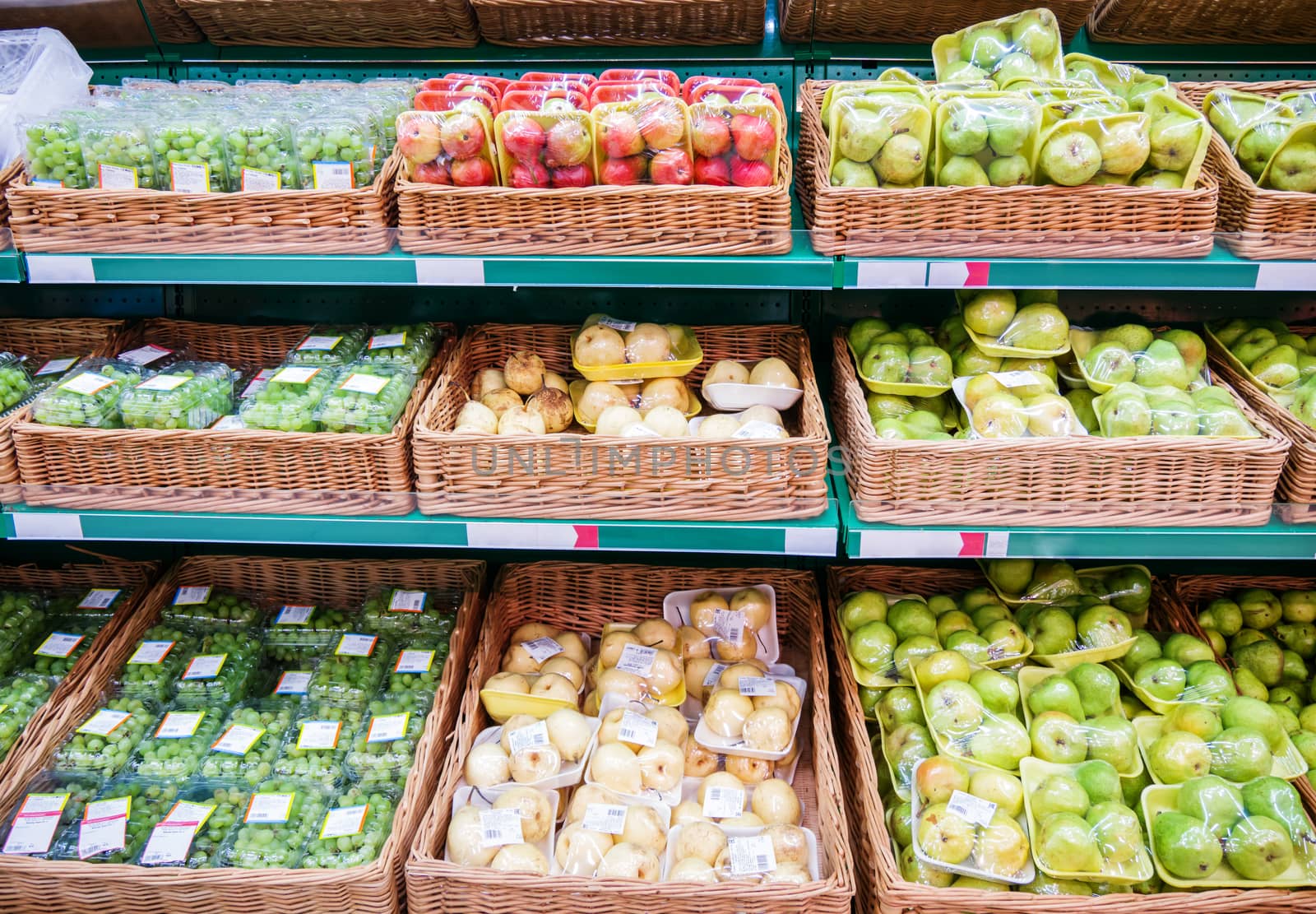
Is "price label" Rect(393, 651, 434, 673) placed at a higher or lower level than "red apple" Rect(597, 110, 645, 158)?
lower

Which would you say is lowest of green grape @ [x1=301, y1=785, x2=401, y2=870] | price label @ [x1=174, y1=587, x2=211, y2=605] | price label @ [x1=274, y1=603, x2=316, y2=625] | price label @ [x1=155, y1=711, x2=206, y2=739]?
green grape @ [x1=301, y1=785, x2=401, y2=870]

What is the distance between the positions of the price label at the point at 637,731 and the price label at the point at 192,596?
1.15 metres

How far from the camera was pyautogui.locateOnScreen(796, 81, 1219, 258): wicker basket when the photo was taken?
1.83 meters

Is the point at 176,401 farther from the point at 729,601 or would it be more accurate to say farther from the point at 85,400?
the point at 729,601

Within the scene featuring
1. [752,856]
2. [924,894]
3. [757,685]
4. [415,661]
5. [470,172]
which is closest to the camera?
[924,894]

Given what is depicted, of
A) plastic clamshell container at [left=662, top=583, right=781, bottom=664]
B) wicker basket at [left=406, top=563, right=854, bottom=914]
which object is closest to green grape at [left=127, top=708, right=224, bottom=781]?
wicker basket at [left=406, top=563, right=854, bottom=914]

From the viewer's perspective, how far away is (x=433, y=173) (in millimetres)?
1886

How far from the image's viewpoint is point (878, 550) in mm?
1857

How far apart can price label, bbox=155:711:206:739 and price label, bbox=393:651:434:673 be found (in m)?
0.42

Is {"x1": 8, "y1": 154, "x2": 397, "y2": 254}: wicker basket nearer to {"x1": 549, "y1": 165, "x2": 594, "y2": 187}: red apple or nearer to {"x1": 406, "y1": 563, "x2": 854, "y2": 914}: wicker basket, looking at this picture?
{"x1": 549, "y1": 165, "x2": 594, "y2": 187}: red apple

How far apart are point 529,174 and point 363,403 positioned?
0.55 metres

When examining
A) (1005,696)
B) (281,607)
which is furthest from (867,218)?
(281,607)

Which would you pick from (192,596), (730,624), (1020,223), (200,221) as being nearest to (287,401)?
(200,221)

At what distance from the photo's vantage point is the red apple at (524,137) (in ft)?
5.96
